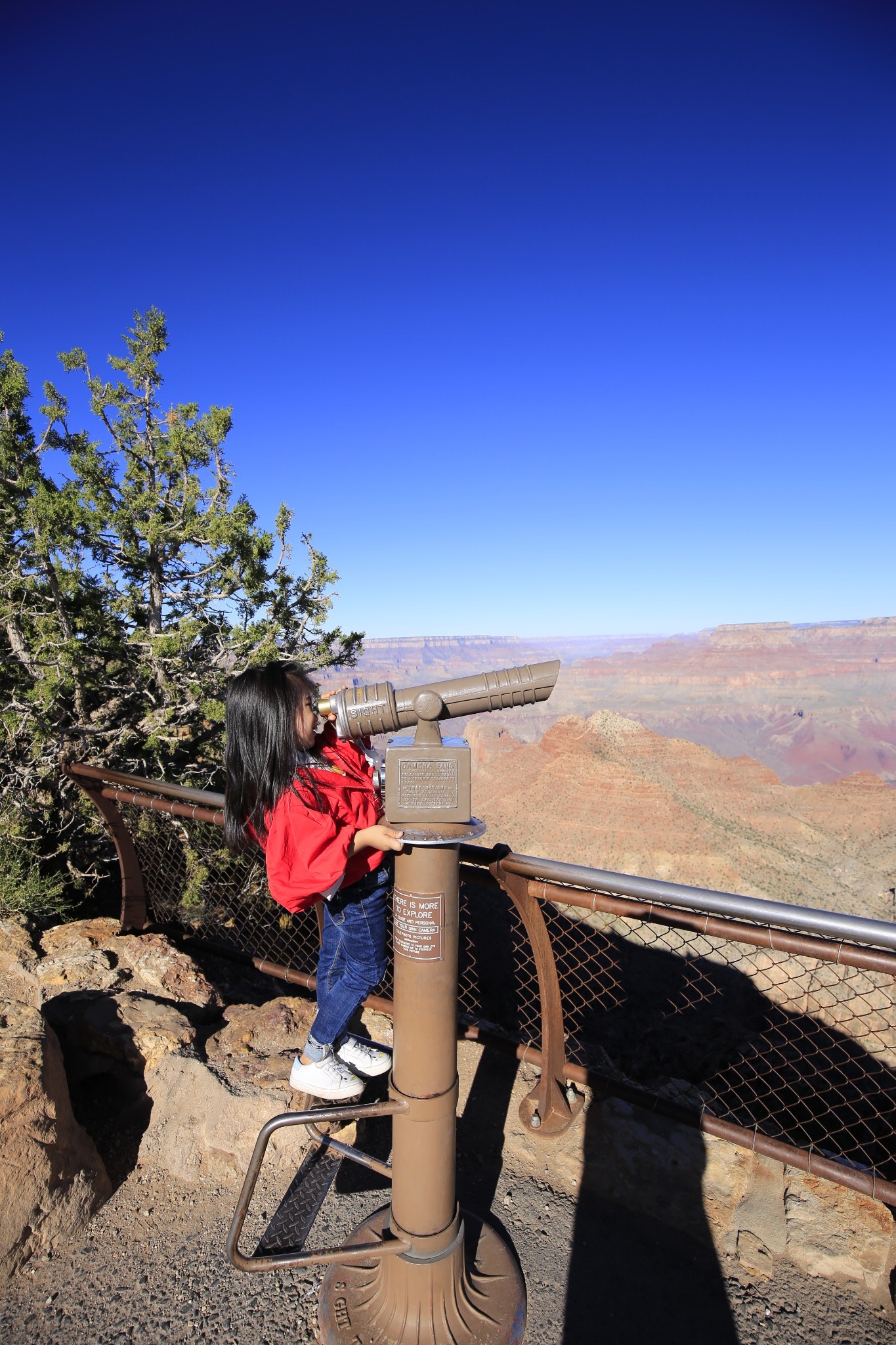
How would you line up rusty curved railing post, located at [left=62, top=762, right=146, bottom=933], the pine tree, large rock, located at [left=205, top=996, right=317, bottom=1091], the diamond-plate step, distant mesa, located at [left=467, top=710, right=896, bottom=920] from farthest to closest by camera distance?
distant mesa, located at [left=467, top=710, right=896, bottom=920] → the pine tree → rusty curved railing post, located at [left=62, top=762, right=146, bottom=933] → large rock, located at [left=205, top=996, right=317, bottom=1091] → the diamond-plate step

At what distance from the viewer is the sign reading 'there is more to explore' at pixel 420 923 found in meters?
1.66

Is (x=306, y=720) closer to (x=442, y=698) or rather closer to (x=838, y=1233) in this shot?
(x=442, y=698)

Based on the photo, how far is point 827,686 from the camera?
302 feet

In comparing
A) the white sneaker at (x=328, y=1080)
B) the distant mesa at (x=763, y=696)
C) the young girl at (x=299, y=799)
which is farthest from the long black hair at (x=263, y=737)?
the distant mesa at (x=763, y=696)

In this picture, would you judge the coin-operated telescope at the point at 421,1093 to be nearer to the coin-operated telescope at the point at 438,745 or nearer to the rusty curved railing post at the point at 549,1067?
the coin-operated telescope at the point at 438,745

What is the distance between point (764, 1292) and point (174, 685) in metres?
8.94

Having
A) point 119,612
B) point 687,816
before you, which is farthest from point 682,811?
point 119,612

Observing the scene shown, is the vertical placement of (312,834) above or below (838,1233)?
above

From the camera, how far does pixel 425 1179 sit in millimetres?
1797

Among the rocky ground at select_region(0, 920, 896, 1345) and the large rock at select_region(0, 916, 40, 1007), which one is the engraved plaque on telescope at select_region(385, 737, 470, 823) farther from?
the large rock at select_region(0, 916, 40, 1007)

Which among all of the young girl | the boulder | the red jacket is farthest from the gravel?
the red jacket

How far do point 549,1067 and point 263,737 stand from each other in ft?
5.89

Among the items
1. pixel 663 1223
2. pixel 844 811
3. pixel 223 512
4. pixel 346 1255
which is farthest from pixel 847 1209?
pixel 844 811

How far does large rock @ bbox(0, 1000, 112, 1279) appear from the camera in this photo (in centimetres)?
197
